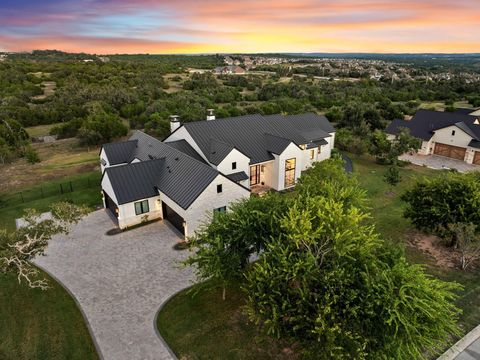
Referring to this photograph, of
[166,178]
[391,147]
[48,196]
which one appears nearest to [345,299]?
[166,178]

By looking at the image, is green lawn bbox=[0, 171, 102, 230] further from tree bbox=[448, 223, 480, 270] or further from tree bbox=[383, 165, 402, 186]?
tree bbox=[383, 165, 402, 186]

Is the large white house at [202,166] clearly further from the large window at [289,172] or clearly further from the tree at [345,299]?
the tree at [345,299]

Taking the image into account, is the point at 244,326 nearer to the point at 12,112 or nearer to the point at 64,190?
the point at 64,190

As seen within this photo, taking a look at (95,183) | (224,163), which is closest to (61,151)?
(95,183)

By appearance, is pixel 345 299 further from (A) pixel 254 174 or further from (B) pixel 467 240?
(A) pixel 254 174

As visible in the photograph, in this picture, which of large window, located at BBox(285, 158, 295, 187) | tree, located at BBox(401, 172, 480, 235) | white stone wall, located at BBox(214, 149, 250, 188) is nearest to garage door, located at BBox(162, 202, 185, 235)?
white stone wall, located at BBox(214, 149, 250, 188)

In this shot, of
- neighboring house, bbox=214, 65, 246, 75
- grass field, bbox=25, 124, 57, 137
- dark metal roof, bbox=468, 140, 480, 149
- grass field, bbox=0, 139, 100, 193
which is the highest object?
neighboring house, bbox=214, 65, 246, 75

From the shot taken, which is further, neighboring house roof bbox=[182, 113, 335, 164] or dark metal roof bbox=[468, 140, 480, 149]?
dark metal roof bbox=[468, 140, 480, 149]
